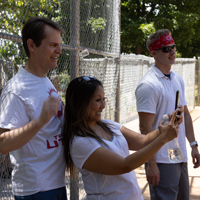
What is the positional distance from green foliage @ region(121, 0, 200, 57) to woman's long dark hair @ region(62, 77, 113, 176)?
1755cm

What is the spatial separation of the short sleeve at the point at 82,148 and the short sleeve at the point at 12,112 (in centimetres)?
37

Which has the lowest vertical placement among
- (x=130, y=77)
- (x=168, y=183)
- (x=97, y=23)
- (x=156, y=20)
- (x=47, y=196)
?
(x=168, y=183)

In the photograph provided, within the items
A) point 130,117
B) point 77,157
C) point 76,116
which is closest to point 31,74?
point 76,116

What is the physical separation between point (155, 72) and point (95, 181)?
143 centimetres

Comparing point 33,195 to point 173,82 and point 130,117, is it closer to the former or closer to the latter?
point 173,82

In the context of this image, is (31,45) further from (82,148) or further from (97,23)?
(97,23)

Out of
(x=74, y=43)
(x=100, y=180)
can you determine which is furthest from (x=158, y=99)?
(x=100, y=180)

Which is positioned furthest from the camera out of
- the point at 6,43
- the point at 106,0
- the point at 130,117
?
the point at 130,117

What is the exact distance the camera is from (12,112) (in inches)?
74.4

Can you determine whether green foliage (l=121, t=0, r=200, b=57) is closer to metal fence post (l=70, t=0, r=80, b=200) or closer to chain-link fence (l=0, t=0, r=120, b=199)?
chain-link fence (l=0, t=0, r=120, b=199)

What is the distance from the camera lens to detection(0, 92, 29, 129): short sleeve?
1863 mm

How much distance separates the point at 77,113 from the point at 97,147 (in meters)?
0.30

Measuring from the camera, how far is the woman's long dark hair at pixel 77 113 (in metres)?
2.20

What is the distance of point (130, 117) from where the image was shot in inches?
422
